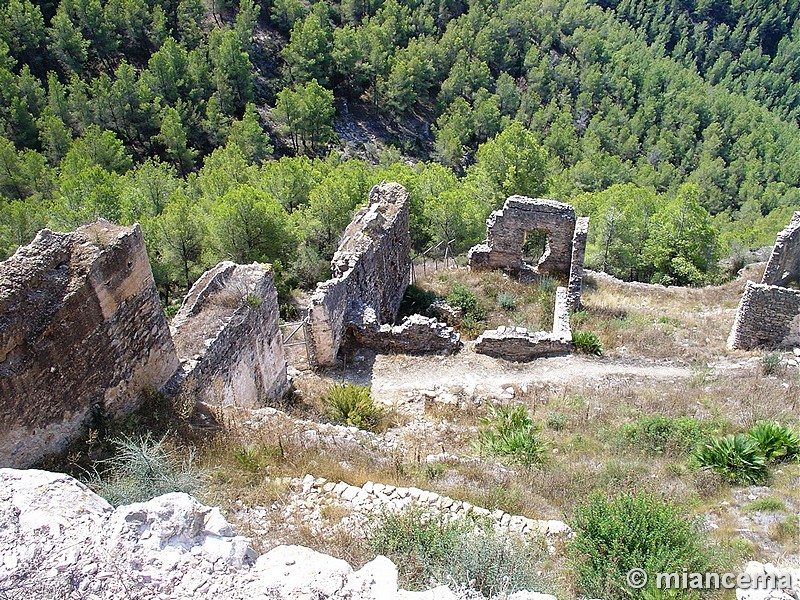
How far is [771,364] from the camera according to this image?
44.7ft

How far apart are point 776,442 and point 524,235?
11.6 metres

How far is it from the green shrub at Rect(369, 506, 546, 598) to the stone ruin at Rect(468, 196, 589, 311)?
13525 mm

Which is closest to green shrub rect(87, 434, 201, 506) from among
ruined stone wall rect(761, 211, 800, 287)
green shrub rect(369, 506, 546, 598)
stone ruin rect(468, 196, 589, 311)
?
green shrub rect(369, 506, 546, 598)

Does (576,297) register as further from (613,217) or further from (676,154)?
(676,154)

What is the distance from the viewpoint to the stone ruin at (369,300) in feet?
46.0

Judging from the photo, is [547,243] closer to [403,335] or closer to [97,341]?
[403,335]

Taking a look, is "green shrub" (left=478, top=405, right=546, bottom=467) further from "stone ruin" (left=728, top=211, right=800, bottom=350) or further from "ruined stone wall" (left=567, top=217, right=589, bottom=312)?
"stone ruin" (left=728, top=211, right=800, bottom=350)

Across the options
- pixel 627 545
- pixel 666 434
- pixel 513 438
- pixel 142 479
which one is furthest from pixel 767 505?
pixel 142 479

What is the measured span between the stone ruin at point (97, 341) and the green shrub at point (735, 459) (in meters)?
8.03

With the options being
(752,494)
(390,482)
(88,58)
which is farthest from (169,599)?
(88,58)

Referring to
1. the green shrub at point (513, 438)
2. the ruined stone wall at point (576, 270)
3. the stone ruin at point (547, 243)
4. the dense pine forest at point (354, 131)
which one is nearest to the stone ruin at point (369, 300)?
the stone ruin at point (547, 243)

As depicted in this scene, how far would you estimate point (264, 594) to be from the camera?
4590mm

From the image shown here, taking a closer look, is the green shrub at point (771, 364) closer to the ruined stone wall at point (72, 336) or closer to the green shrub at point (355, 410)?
the green shrub at point (355, 410)

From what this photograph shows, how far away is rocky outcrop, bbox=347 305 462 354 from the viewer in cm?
1511
